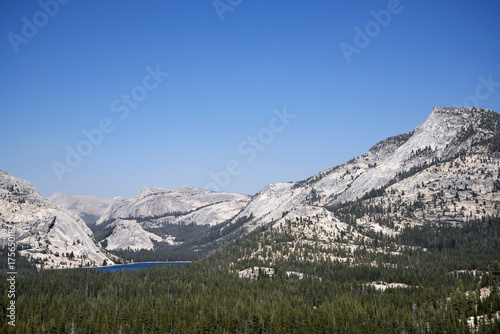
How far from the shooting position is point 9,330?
416ft

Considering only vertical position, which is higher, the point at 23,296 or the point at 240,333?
the point at 23,296

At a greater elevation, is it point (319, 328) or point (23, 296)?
point (23, 296)

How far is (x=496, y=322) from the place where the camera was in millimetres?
117688

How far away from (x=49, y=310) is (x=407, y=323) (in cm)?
12998

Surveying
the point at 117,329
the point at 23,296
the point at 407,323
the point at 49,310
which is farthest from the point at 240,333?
the point at 23,296

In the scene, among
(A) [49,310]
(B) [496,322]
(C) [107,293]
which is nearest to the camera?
(B) [496,322]

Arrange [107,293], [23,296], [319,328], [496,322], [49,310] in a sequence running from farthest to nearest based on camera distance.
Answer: [107,293], [23,296], [49,310], [319,328], [496,322]

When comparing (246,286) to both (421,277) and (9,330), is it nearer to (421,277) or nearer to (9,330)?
(421,277)

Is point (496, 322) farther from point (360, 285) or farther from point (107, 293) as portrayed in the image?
point (107, 293)

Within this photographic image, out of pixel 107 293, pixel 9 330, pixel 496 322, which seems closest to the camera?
pixel 496 322

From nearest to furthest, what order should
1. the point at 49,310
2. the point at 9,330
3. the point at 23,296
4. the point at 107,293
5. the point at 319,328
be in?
1. the point at 9,330
2. the point at 319,328
3. the point at 49,310
4. the point at 23,296
5. the point at 107,293

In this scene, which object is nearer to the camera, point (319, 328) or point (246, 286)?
point (319, 328)

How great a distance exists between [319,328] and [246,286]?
66.8 m

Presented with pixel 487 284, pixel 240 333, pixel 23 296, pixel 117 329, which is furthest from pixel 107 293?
pixel 487 284
